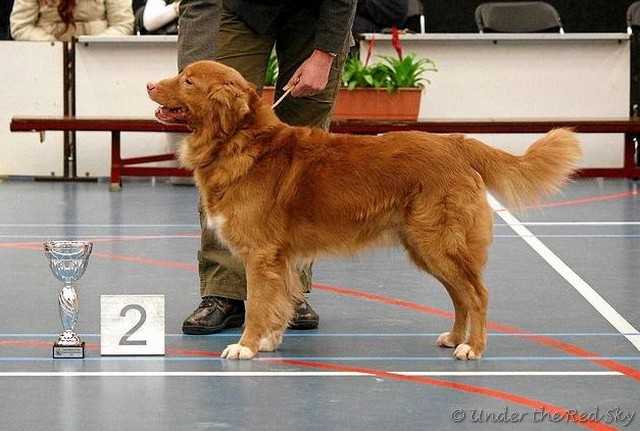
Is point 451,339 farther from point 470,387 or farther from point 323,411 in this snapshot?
point 323,411

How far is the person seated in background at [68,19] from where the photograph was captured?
410 inches

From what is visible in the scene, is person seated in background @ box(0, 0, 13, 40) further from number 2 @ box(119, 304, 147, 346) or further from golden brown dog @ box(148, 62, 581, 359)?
number 2 @ box(119, 304, 147, 346)

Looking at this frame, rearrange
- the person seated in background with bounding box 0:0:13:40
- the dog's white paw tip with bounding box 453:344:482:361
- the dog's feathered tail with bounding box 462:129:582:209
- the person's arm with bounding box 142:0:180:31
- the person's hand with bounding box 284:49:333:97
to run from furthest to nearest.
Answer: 1. the person seated in background with bounding box 0:0:13:40
2. the person's arm with bounding box 142:0:180:31
3. the person's hand with bounding box 284:49:333:97
4. the dog's feathered tail with bounding box 462:129:582:209
5. the dog's white paw tip with bounding box 453:344:482:361

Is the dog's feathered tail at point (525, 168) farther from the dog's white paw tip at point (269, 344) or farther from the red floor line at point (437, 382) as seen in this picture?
the dog's white paw tip at point (269, 344)

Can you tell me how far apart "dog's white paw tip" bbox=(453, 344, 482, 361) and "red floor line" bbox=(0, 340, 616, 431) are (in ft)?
0.92

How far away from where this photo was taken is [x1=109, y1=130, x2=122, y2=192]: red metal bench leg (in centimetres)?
977

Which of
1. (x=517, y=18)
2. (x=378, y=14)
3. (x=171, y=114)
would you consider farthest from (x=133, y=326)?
(x=517, y=18)

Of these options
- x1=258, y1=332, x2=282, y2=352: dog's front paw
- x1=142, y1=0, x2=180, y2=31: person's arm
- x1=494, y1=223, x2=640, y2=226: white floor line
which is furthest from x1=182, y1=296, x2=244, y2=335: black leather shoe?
x1=142, y1=0, x2=180, y2=31: person's arm

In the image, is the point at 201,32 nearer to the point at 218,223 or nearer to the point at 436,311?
the point at 218,223

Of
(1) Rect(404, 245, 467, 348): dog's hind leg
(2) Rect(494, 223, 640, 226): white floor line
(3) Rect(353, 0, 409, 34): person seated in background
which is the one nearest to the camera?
(1) Rect(404, 245, 467, 348): dog's hind leg

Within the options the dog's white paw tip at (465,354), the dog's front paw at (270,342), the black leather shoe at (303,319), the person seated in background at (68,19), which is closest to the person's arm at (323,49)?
the black leather shoe at (303,319)

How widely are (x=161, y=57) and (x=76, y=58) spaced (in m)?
0.72

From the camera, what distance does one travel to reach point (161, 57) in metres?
10.4

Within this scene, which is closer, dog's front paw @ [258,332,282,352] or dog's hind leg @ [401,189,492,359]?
dog's hind leg @ [401,189,492,359]
